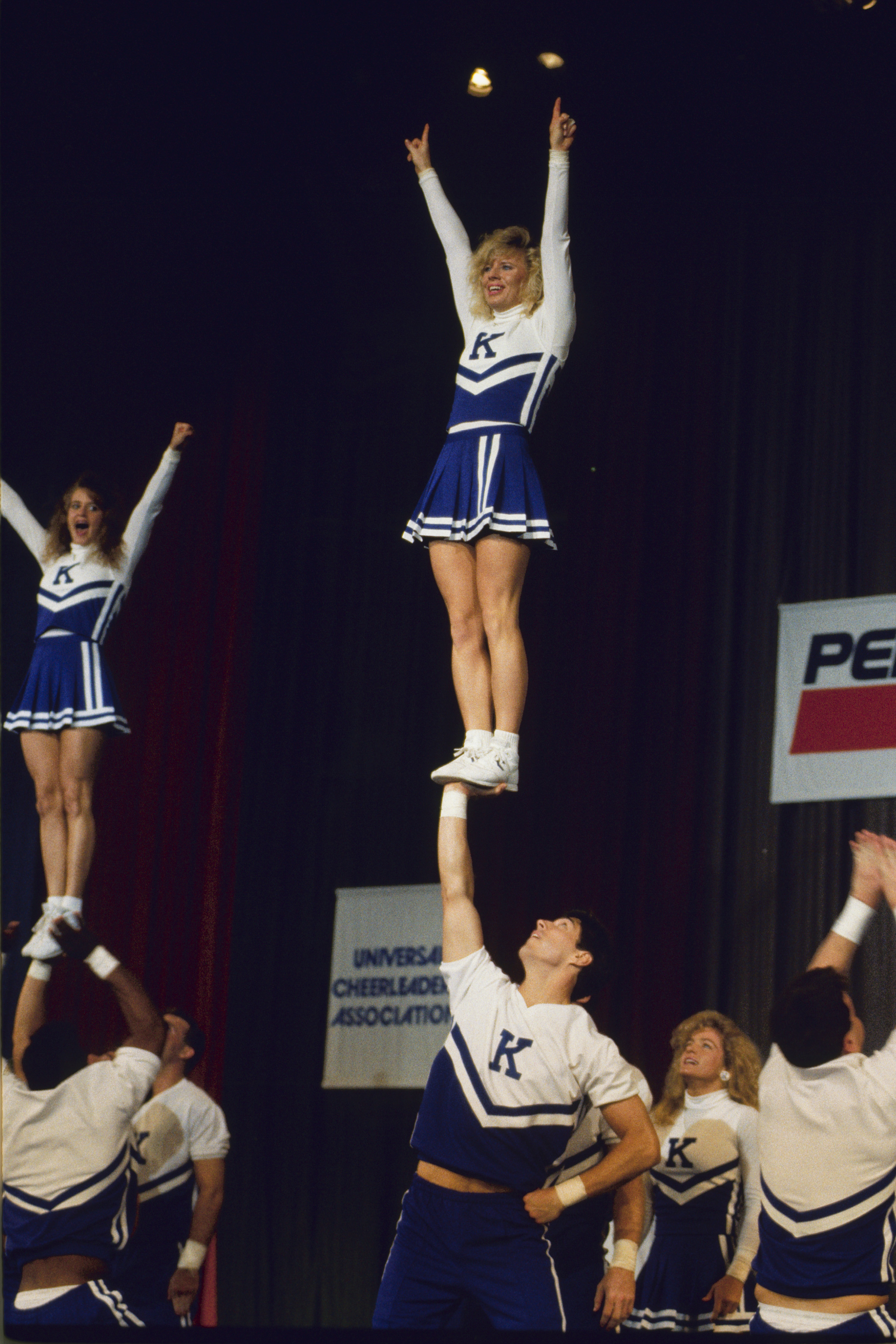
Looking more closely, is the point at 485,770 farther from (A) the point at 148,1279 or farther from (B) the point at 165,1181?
(A) the point at 148,1279

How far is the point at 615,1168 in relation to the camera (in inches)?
155

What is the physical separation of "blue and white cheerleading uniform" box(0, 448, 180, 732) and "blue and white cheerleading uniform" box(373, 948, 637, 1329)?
180cm

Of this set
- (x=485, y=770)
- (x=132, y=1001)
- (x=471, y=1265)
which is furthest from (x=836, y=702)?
(x=132, y=1001)

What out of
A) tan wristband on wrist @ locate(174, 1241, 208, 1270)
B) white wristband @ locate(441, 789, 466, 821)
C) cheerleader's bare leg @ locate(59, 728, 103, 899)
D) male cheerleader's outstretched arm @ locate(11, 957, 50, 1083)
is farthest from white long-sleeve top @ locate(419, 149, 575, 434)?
tan wristband on wrist @ locate(174, 1241, 208, 1270)

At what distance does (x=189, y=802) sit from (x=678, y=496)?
2.10 metres

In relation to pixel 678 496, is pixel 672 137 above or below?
above

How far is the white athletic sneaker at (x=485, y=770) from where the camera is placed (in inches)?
158

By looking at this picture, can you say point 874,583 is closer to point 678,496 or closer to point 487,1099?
point 678,496

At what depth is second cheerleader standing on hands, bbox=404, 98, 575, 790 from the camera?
426 cm

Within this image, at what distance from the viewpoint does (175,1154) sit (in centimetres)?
516

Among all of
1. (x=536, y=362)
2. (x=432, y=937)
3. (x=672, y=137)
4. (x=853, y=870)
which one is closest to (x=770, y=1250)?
(x=853, y=870)

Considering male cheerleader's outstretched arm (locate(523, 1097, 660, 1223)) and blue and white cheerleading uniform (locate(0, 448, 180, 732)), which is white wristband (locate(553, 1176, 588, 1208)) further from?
blue and white cheerleading uniform (locate(0, 448, 180, 732))

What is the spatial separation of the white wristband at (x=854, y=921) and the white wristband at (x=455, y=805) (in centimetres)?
108

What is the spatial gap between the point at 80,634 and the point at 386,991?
63.1 inches
